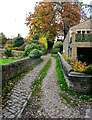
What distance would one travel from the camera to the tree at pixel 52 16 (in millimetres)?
13648

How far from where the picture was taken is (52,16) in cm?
1573

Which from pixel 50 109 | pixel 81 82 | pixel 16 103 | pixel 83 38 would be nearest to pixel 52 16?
pixel 83 38

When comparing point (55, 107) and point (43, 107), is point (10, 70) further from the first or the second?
point (55, 107)

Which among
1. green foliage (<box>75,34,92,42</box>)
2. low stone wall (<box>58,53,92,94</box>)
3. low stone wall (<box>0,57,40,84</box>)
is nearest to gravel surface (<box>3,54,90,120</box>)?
low stone wall (<box>58,53,92,94</box>)

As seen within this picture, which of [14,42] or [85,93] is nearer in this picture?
[85,93]

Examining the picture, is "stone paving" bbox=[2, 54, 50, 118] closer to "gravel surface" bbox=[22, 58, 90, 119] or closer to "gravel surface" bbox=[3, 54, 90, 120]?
"gravel surface" bbox=[3, 54, 90, 120]

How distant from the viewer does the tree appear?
13.6 metres

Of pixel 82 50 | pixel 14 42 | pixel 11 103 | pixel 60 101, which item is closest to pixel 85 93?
pixel 60 101

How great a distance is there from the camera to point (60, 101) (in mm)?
5031

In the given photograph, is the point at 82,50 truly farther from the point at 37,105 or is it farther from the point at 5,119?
the point at 5,119

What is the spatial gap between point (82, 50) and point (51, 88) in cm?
1005

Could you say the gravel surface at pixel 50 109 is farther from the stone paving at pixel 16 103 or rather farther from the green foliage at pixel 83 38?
the green foliage at pixel 83 38

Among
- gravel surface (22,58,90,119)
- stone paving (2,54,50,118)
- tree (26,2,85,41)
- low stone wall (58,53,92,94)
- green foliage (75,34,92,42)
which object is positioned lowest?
gravel surface (22,58,90,119)

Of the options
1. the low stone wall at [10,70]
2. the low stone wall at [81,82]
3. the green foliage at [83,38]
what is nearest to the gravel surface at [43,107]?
the low stone wall at [81,82]
